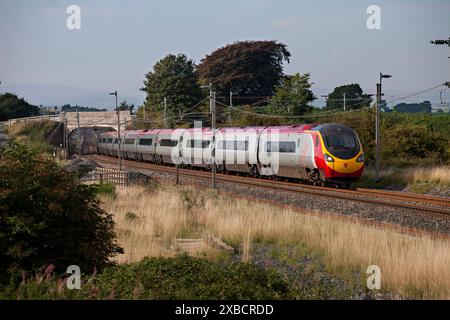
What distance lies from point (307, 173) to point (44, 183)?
713 inches

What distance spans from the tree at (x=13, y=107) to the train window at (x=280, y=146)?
324 feet

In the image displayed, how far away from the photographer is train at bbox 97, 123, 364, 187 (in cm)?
2425

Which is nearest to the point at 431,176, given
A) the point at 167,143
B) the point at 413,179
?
the point at 413,179

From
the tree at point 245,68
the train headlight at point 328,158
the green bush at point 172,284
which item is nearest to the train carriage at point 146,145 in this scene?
the train headlight at point 328,158

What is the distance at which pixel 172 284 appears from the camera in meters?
7.28

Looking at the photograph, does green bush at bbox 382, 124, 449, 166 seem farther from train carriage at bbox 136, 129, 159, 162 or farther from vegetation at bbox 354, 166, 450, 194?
train carriage at bbox 136, 129, 159, 162

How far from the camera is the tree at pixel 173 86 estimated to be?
7744 cm

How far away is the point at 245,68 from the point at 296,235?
75768 millimetres

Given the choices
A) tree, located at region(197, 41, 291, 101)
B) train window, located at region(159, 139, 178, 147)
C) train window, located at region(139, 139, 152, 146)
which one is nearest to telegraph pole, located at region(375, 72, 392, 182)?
train window, located at region(159, 139, 178, 147)

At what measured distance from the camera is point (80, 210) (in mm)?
9406

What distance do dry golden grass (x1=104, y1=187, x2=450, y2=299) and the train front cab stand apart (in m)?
4.78
